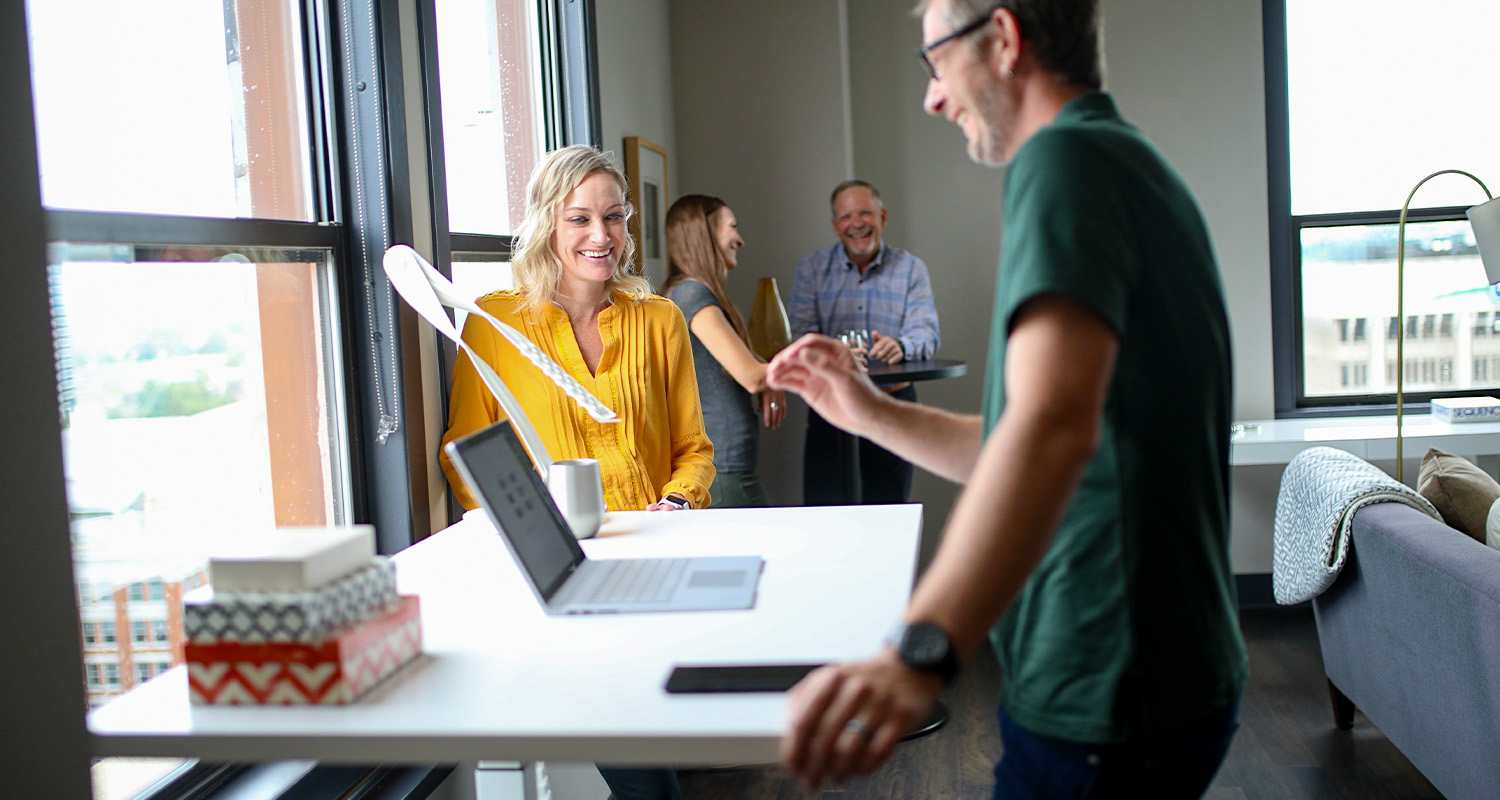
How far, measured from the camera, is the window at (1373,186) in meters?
4.61

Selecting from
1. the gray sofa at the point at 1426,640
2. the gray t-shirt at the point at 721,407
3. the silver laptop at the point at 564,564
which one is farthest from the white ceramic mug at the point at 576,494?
the gray sofa at the point at 1426,640

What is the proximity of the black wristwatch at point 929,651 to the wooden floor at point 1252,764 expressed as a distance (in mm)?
2202

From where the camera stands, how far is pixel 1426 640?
2.39 meters

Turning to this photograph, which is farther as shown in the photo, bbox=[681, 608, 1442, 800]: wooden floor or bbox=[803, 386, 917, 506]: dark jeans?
bbox=[803, 386, 917, 506]: dark jeans

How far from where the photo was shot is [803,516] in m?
1.93

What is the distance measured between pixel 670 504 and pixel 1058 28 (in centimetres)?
134

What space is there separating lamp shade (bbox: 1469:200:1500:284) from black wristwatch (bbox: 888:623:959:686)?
2944mm

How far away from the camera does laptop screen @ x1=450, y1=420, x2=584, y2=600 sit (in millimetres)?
1396

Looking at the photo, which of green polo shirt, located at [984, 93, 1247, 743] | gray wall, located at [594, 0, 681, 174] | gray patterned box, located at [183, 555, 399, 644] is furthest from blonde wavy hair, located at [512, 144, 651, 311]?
green polo shirt, located at [984, 93, 1247, 743]

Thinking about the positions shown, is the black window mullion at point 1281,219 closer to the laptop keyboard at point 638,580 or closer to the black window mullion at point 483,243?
the black window mullion at point 483,243

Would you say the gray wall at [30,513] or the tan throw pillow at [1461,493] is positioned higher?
the gray wall at [30,513]

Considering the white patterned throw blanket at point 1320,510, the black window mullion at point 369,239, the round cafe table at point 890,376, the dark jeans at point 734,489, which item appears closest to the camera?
the black window mullion at point 369,239

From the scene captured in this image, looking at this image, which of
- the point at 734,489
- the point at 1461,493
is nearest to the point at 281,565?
the point at 734,489

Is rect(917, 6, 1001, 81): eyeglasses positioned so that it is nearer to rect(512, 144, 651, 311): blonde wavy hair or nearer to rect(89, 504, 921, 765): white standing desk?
rect(89, 504, 921, 765): white standing desk
